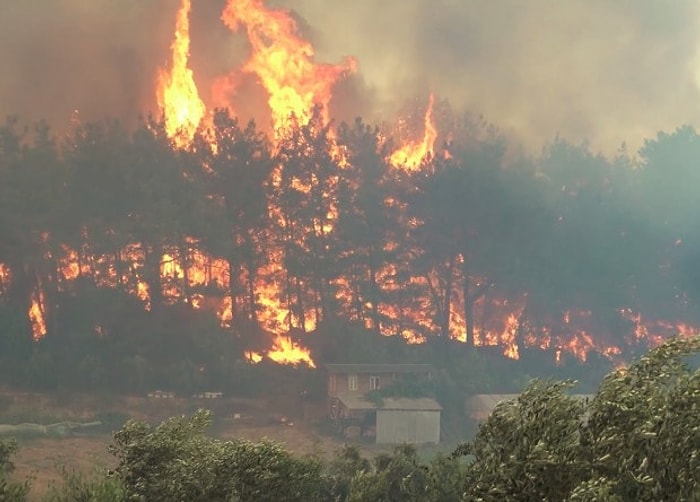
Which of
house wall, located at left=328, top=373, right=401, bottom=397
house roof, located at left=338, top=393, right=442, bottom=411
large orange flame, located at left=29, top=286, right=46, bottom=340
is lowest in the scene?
house roof, located at left=338, top=393, right=442, bottom=411

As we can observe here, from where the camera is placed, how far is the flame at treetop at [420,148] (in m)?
109

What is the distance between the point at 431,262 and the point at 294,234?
18.1 m

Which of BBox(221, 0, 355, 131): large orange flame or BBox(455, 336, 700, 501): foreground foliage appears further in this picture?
BBox(221, 0, 355, 131): large orange flame

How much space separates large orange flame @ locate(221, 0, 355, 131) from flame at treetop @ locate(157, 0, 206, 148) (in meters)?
9.64

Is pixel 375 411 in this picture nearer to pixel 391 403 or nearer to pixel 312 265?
pixel 391 403

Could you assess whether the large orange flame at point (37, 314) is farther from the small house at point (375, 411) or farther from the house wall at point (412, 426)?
the house wall at point (412, 426)

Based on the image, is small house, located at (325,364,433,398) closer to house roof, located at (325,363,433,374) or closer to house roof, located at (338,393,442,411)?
house roof, located at (325,363,433,374)

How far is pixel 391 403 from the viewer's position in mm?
71750

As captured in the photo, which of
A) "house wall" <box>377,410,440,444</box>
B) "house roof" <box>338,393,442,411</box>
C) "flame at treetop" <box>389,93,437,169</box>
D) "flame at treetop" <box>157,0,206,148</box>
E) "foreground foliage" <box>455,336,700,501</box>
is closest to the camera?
"foreground foliage" <box>455,336,700,501</box>

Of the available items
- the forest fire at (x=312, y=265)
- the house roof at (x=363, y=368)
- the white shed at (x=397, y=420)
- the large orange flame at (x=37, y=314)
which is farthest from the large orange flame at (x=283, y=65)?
the white shed at (x=397, y=420)

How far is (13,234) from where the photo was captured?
256 ft

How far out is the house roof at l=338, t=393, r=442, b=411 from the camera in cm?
7019

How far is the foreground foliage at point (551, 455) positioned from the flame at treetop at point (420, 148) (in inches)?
3284

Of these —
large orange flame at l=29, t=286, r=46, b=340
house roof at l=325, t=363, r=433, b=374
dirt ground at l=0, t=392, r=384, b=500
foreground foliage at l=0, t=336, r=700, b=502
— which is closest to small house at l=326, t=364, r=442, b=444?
house roof at l=325, t=363, r=433, b=374
